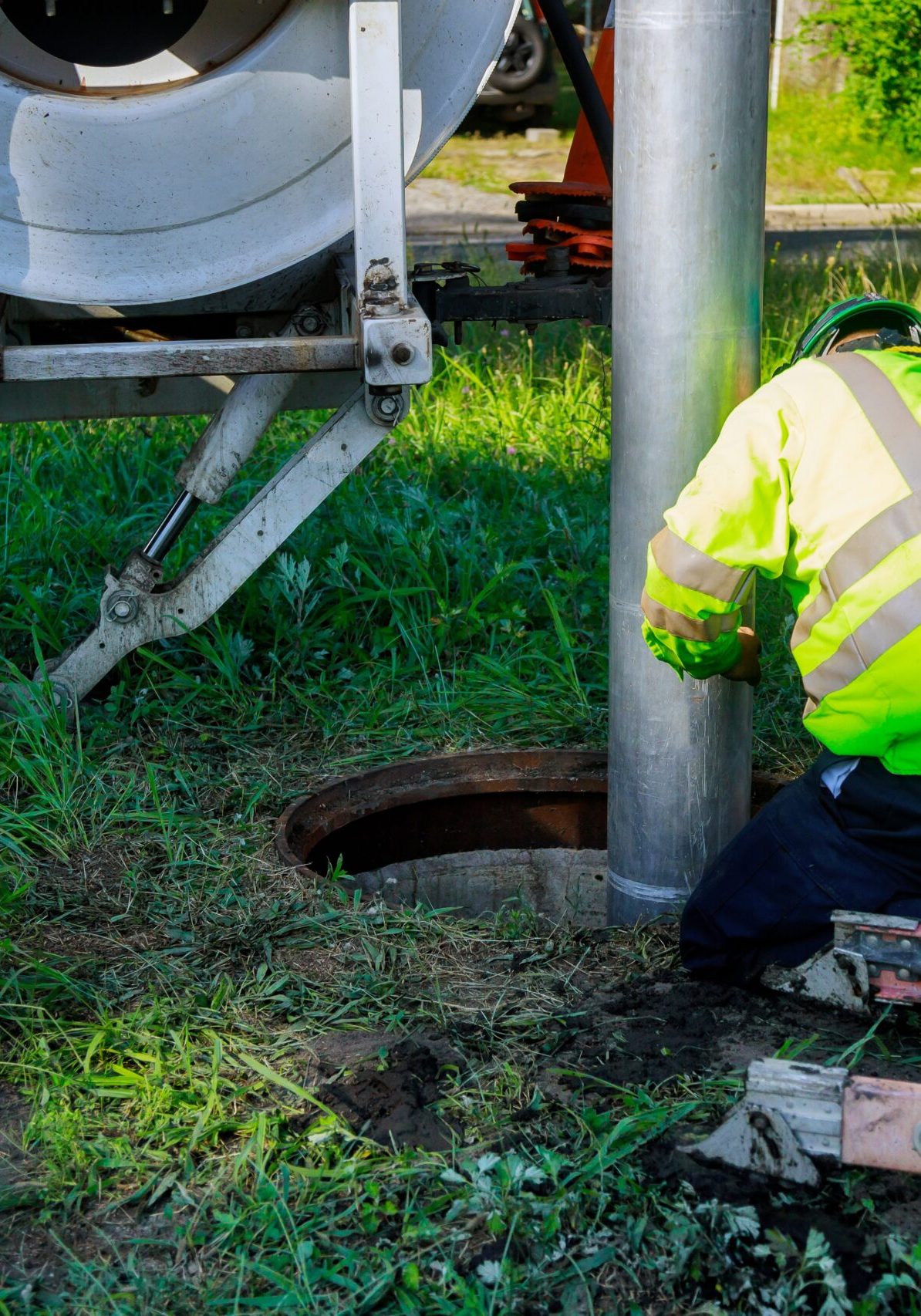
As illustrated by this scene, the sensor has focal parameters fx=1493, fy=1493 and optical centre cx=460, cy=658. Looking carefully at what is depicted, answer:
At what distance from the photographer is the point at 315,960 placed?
2.42 m

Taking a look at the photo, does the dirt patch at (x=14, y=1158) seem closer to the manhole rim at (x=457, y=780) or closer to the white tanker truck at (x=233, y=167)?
the manhole rim at (x=457, y=780)

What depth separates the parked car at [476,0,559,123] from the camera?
12.8 meters

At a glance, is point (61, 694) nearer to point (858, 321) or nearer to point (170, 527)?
point (170, 527)

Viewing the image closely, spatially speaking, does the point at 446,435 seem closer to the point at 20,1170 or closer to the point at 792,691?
the point at 792,691

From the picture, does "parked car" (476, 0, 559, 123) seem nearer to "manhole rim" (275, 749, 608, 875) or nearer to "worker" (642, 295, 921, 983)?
"manhole rim" (275, 749, 608, 875)

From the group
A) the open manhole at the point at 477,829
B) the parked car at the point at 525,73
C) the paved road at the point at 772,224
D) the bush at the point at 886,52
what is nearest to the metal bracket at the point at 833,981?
the open manhole at the point at 477,829

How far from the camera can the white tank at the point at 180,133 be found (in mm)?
2666

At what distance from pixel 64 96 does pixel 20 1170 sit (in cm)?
183

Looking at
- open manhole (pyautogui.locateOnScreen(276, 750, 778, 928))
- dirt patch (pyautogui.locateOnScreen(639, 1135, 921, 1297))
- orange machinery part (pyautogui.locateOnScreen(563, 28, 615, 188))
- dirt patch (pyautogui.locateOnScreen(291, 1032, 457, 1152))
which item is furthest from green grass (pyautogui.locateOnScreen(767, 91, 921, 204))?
dirt patch (pyautogui.locateOnScreen(639, 1135, 921, 1297))

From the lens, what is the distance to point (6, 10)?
268 cm

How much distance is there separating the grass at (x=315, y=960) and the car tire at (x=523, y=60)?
9403 millimetres

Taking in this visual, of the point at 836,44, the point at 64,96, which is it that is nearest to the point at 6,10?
the point at 64,96

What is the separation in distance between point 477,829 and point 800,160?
9507 mm

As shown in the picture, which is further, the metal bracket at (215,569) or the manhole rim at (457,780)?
the manhole rim at (457,780)
